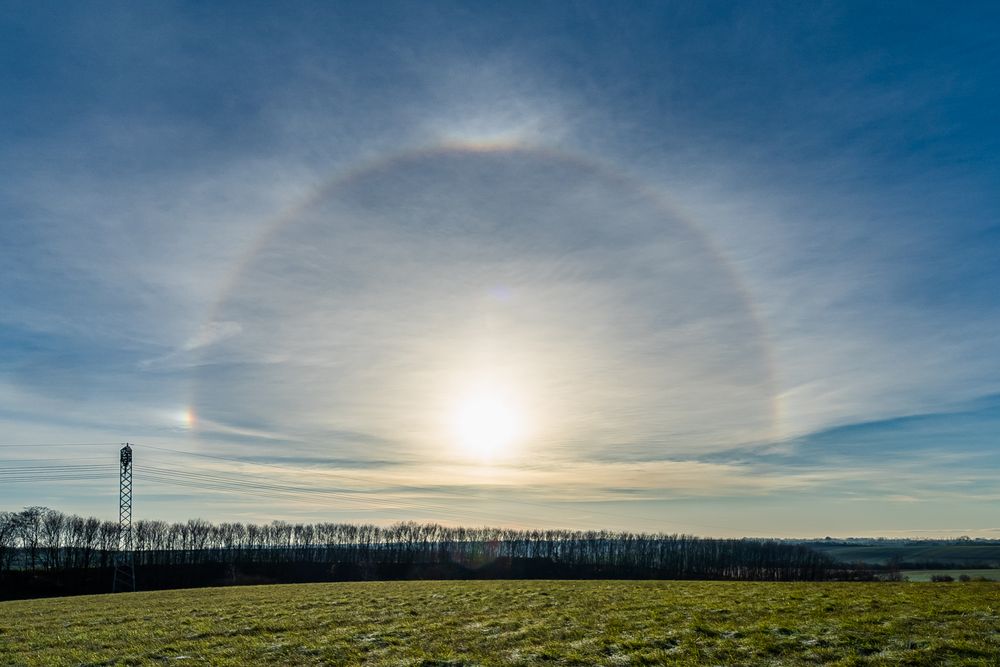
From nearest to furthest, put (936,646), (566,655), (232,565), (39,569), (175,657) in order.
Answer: (936,646)
(566,655)
(175,657)
(39,569)
(232,565)

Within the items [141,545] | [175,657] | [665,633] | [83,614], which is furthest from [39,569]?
[665,633]

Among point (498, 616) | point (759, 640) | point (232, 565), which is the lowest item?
point (232, 565)

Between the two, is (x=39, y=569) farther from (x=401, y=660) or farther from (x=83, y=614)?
(x=401, y=660)

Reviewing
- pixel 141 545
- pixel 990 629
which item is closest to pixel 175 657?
pixel 990 629

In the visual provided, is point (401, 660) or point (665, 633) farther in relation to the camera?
point (665, 633)

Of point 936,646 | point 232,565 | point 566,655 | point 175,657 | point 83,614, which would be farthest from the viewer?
point 232,565

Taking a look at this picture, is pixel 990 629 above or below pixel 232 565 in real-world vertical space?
above
